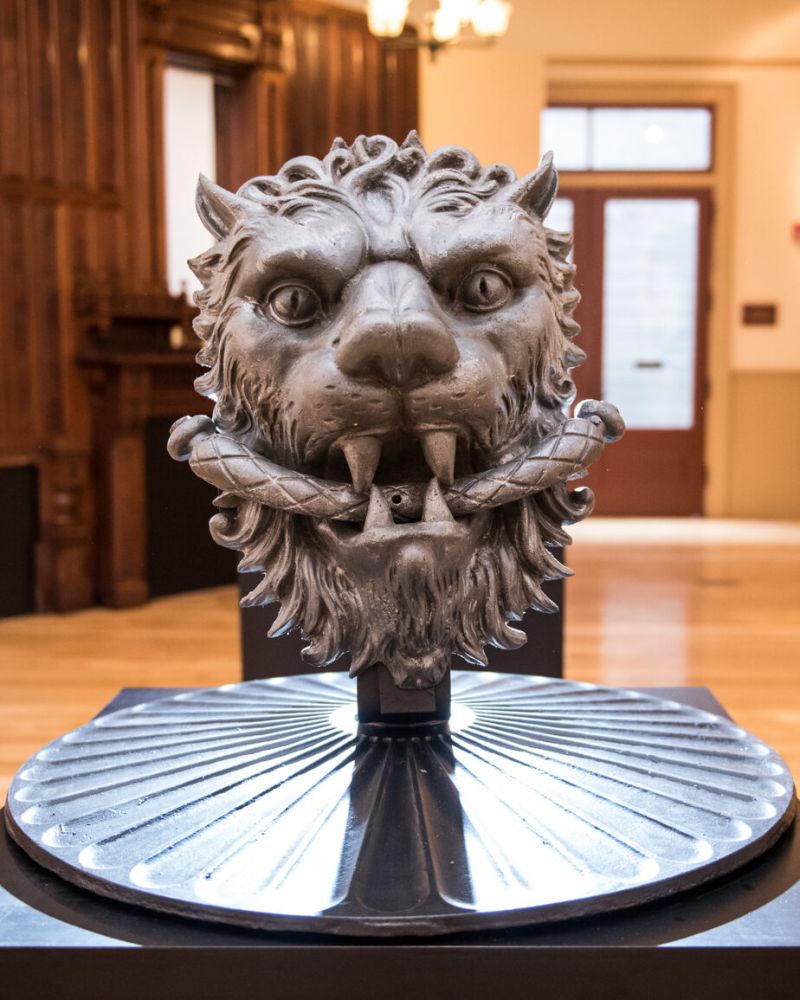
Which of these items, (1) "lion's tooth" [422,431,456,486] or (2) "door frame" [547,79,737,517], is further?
(2) "door frame" [547,79,737,517]

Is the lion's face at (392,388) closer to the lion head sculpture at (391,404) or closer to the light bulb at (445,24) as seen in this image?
the lion head sculpture at (391,404)

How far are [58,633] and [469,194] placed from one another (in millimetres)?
3877

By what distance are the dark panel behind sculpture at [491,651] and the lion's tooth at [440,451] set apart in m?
0.97

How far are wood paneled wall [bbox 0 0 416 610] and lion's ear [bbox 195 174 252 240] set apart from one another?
390cm

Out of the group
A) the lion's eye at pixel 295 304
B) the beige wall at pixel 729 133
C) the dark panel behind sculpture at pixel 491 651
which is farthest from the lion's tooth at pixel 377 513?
the beige wall at pixel 729 133

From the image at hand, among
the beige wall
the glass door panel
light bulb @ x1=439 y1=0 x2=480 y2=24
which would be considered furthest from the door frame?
light bulb @ x1=439 y1=0 x2=480 y2=24

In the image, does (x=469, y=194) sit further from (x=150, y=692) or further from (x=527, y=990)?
(x=150, y=692)

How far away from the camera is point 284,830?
932mm

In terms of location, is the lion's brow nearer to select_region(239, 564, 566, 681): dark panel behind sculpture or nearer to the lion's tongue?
the lion's tongue

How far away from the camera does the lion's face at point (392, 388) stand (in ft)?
3.18

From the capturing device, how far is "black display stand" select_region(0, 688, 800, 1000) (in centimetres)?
81

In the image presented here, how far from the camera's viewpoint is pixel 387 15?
19.0 ft

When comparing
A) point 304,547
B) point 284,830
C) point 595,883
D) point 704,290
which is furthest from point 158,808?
point 704,290

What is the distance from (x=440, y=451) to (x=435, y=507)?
5cm
